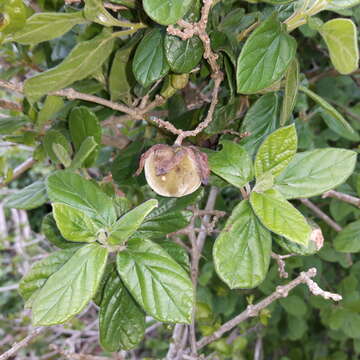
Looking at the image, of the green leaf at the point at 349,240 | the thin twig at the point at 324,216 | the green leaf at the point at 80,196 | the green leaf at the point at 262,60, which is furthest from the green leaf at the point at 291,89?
the thin twig at the point at 324,216

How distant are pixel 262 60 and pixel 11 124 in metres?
0.69

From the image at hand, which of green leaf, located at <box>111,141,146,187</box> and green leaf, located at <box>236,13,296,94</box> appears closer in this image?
green leaf, located at <box>236,13,296,94</box>

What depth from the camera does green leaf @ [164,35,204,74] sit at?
0.84m

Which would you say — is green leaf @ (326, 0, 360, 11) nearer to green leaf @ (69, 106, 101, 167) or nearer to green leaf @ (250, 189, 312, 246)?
green leaf @ (250, 189, 312, 246)

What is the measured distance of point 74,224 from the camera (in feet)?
2.43

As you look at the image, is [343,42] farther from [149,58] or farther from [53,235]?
[53,235]

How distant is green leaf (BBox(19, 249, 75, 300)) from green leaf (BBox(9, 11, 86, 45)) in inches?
15.3

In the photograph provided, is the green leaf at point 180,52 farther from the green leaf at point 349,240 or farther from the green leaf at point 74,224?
the green leaf at point 349,240

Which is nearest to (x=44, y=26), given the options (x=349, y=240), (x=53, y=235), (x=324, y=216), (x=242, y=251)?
(x=53, y=235)

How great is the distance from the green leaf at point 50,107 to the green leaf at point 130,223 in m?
0.43

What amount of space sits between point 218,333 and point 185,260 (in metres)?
0.36

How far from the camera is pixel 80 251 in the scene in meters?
0.73

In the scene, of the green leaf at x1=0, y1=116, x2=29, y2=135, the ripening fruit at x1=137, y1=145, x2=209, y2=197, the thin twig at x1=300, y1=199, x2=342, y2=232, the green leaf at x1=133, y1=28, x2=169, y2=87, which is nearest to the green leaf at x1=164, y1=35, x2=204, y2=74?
the green leaf at x1=133, y1=28, x2=169, y2=87

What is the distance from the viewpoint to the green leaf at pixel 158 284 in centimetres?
71
